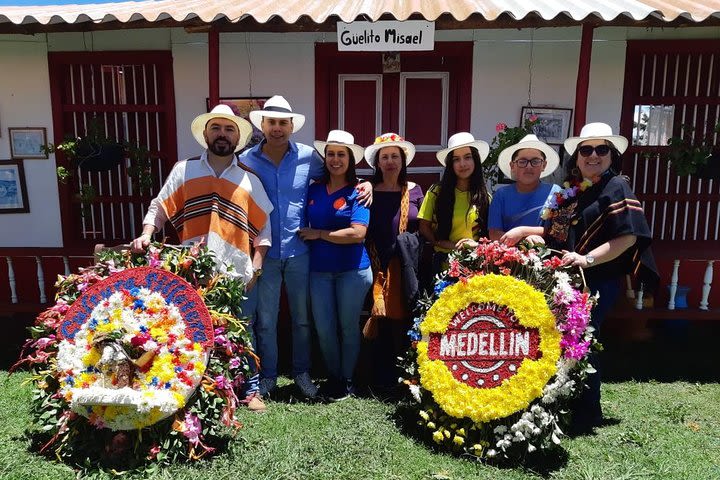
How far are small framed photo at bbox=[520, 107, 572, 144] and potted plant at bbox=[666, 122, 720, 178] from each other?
1021 millimetres

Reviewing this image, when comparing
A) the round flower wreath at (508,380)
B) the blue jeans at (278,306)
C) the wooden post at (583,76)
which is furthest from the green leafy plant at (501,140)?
the blue jeans at (278,306)

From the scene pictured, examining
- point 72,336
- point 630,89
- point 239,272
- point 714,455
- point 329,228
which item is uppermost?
point 630,89

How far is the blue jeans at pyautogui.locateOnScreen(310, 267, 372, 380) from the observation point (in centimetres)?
396

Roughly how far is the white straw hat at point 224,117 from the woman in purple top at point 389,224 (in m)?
0.92

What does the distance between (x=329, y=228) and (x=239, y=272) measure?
0.69 meters

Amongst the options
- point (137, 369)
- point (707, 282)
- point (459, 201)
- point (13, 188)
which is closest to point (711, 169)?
point (707, 282)

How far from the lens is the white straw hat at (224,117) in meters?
3.72

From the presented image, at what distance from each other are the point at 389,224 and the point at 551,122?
2.70 m

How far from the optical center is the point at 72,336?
321 centimetres

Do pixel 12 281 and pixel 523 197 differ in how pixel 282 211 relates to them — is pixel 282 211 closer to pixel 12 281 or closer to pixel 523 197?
pixel 523 197

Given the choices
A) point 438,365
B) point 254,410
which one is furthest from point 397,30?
point 254,410

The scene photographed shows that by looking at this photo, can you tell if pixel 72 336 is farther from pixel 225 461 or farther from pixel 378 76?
pixel 378 76

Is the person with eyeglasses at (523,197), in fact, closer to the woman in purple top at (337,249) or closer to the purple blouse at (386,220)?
the purple blouse at (386,220)

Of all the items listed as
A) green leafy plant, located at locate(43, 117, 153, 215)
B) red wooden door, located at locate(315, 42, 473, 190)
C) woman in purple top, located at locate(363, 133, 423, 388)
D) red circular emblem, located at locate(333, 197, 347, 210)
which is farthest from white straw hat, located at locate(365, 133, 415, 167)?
green leafy plant, located at locate(43, 117, 153, 215)
